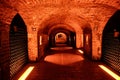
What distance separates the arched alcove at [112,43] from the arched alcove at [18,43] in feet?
16.4

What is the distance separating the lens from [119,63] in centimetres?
613

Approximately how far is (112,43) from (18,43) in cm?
518

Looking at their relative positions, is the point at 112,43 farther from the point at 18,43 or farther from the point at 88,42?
the point at 18,43

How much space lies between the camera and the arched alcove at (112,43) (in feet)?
21.1

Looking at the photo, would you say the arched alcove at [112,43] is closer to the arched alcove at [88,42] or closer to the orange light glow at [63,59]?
the arched alcove at [88,42]

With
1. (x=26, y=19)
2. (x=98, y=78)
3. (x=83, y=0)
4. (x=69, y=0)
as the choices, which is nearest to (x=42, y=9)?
(x=26, y=19)

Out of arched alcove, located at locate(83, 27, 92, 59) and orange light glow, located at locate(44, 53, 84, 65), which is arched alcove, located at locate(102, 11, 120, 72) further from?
orange light glow, located at locate(44, 53, 84, 65)

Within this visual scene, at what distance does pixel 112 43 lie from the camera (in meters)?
7.14

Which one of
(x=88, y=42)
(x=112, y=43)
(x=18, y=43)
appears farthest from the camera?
(x=88, y=42)

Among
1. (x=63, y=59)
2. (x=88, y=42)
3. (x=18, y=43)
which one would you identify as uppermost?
(x=18, y=43)

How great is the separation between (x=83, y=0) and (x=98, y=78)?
325 centimetres

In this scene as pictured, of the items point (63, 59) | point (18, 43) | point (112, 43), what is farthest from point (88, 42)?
point (18, 43)

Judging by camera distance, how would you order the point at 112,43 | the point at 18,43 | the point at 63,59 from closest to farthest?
the point at 18,43 → the point at 112,43 → the point at 63,59

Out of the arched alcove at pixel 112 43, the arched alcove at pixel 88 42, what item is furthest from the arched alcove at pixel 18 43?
the arched alcove at pixel 112 43
